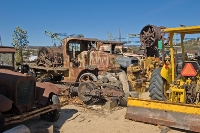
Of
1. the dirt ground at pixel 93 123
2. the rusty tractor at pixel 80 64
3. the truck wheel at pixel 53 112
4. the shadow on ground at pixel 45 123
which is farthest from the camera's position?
the rusty tractor at pixel 80 64

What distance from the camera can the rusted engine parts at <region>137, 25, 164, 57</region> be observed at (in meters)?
14.1

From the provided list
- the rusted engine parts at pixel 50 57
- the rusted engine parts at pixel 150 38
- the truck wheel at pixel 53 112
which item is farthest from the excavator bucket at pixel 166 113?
the rusted engine parts at pixel 150 38

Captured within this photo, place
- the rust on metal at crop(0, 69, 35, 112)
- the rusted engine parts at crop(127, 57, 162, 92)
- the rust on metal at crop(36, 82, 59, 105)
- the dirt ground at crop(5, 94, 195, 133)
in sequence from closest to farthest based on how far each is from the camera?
the rust on metal at crop(0, 69, 35, 112) → the dirt ground at crop(5, 94, 195, 133) → the rust on metal at crop(36, 82, 59, 105) → the rusted engine parts at crop(127, 57, 162, 92)

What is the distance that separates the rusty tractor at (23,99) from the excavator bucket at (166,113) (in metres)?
2.03

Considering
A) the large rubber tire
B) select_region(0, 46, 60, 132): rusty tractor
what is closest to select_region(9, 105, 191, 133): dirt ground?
select_region(0, 46, 60, 132): rusty tractor

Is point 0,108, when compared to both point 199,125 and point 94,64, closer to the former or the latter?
point 199,125

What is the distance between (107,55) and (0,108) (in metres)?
6.75

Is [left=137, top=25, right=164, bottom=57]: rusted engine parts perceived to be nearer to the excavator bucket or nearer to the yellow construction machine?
the yellow construction machine

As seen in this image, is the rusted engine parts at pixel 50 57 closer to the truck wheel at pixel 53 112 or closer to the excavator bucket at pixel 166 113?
the truck wheel at pixel 53 112

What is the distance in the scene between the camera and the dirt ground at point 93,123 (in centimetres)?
586

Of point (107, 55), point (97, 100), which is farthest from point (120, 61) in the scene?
point (97, 100)

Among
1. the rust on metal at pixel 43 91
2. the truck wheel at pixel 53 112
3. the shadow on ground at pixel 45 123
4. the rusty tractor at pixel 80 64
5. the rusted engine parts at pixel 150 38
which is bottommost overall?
the shadow on ground at pixel 45 123

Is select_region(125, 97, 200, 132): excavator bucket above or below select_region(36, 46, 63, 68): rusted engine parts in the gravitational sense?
below

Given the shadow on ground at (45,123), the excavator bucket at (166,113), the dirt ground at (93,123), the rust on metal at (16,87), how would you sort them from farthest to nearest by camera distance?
1. the shadow on ground at (45,123)
2. the dirt ground at (93,123)
3. the rust on metal at (16,87)
4. the excavator bucket at (166,113)
